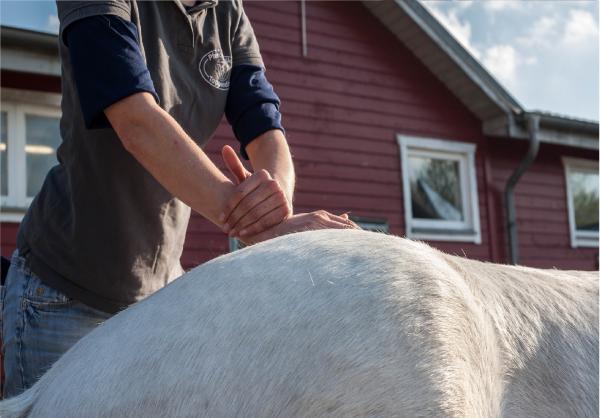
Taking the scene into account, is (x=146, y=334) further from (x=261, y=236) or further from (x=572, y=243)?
(x=572, y=243)

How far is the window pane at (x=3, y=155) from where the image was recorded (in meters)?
8.38

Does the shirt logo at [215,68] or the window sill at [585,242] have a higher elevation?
the shirt logo at [215,68]

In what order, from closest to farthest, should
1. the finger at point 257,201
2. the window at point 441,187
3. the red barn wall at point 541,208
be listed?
the finger at point 257,201 → the window at point 441,187 → the red barn wall at point 541,208

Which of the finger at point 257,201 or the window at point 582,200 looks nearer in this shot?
the finger at point 257,201

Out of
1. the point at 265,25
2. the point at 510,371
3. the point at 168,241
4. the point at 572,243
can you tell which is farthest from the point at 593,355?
the point at 572,243

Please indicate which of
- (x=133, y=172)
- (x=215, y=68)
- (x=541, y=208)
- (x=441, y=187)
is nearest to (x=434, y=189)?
(x=441, y=187)

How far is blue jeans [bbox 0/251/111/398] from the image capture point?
1924mm

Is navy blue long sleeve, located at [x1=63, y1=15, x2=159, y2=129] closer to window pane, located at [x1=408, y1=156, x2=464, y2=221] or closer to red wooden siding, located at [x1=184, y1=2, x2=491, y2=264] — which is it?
red wooden siding, located at [x1=184, y1=2, x2=491, y2=264]

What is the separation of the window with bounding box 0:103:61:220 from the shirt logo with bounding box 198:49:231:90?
6.56m

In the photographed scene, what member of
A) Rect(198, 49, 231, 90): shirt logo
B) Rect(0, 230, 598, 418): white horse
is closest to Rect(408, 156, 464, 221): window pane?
Rect(198, 49, 231, 90): shirt logo

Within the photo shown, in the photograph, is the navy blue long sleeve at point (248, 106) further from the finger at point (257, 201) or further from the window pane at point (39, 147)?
the window pane at point (39, 147)

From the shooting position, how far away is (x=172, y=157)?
68.3 inches

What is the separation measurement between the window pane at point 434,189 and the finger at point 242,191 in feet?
34.0

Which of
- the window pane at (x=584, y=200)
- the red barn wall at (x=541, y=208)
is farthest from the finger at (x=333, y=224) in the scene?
the window pane at (x=584, y=200)
